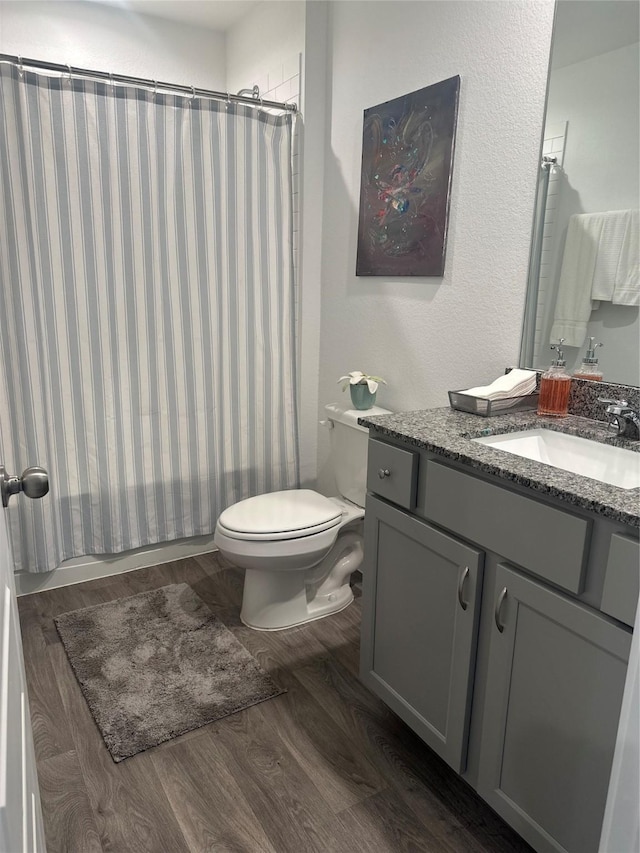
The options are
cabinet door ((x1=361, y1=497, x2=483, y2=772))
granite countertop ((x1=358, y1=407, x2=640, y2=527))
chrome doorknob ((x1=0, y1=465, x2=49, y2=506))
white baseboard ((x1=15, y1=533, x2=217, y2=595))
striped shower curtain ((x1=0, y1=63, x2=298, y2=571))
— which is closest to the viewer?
chrome doorknob ((x1=0, y1=465, x2=49, y2=506))

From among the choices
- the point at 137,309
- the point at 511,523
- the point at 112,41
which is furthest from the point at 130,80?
the point at 511,523

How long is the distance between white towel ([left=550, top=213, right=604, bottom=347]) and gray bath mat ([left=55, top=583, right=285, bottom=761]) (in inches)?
54.6

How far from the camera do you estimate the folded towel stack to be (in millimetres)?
1721

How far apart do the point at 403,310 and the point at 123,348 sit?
1.10m

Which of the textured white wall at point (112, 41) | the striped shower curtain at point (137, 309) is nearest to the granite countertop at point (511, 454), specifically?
the striped shower curtain at point (137, 309)

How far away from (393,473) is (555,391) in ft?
1.71

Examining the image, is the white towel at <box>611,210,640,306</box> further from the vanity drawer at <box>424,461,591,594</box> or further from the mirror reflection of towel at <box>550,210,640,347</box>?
the vanity drawer at <box>424,461,591,594</box>

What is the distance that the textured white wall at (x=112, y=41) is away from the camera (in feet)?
9.02

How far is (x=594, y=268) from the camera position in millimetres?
1636

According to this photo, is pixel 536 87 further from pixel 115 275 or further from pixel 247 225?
pixel 115 275

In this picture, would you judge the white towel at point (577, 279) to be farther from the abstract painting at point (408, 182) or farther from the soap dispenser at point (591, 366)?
the abstract painting at point (408, 182)

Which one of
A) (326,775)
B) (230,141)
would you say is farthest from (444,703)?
(230,141)

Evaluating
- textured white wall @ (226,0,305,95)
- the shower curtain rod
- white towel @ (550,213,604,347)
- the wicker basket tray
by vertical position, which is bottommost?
the wicker basket tray

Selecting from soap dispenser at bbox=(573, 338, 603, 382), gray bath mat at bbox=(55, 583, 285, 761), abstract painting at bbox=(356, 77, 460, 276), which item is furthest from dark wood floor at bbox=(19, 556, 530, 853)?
abstract painting at bbox=(356, 77, 460, 276)
